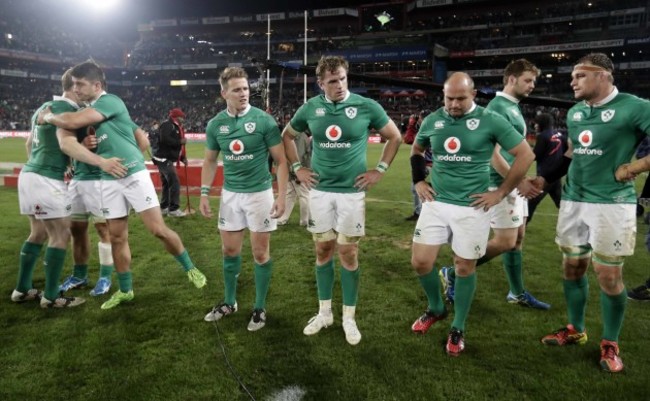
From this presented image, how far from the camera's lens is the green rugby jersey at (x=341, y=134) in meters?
3.92

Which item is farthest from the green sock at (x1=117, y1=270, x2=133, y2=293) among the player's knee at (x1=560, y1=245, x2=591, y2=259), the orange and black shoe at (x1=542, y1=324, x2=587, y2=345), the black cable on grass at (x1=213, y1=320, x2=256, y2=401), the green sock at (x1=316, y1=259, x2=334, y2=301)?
the player's knee at (x1=560, y1=245, x2=591, y2=259)

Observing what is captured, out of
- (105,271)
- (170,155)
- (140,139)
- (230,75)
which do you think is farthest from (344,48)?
(230,75)

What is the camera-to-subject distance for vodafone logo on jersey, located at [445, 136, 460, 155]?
3682 millimetres

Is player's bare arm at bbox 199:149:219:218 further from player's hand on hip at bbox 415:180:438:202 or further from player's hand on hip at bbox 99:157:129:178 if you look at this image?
player's hand on hip at bbox 415:180:438:202

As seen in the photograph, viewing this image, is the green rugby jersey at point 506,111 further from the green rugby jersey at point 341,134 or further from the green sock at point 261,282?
the green sock at point 261,282

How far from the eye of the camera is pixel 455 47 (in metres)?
54.4

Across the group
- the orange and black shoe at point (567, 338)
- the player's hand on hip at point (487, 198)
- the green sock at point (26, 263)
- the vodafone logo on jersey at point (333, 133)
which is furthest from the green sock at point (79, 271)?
the orange and black shoe at point (567, 338)

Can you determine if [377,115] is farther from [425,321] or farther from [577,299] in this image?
[577,299]

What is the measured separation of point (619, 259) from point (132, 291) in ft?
15.3

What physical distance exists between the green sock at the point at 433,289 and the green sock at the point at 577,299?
1.09 meters

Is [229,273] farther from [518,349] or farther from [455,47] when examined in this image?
[455,47]

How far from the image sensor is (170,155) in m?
9.25

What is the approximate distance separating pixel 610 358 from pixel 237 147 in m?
3.57

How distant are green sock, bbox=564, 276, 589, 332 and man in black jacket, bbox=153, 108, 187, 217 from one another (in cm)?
750
